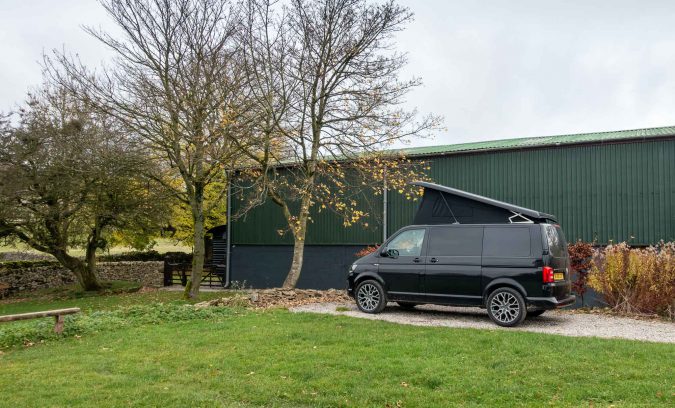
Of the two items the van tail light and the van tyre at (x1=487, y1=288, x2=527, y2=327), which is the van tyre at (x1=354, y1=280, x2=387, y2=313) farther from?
the van tail light

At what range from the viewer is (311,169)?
17719mm

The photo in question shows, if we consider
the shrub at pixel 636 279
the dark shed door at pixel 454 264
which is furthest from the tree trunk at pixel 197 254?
the shrub at pixel 636 279

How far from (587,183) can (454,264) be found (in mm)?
8376

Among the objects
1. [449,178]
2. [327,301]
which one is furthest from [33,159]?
[449,178]

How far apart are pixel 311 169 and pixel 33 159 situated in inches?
421

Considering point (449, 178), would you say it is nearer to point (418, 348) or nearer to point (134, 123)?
point (134, 123)

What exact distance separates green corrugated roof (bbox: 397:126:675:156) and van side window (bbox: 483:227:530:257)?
8.02 metres

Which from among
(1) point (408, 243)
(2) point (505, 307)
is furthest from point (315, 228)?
(2) point (505, 307)

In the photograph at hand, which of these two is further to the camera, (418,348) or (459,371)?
(418,348)

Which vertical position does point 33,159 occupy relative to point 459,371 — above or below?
above

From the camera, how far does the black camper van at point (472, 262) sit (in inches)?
398

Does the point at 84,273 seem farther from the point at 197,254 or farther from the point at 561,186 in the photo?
the point at 561,186

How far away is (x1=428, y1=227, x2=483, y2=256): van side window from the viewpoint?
424 inches

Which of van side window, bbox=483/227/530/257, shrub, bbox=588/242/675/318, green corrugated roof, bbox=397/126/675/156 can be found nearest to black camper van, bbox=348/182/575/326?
van side window, bbox=483/227/530/257
